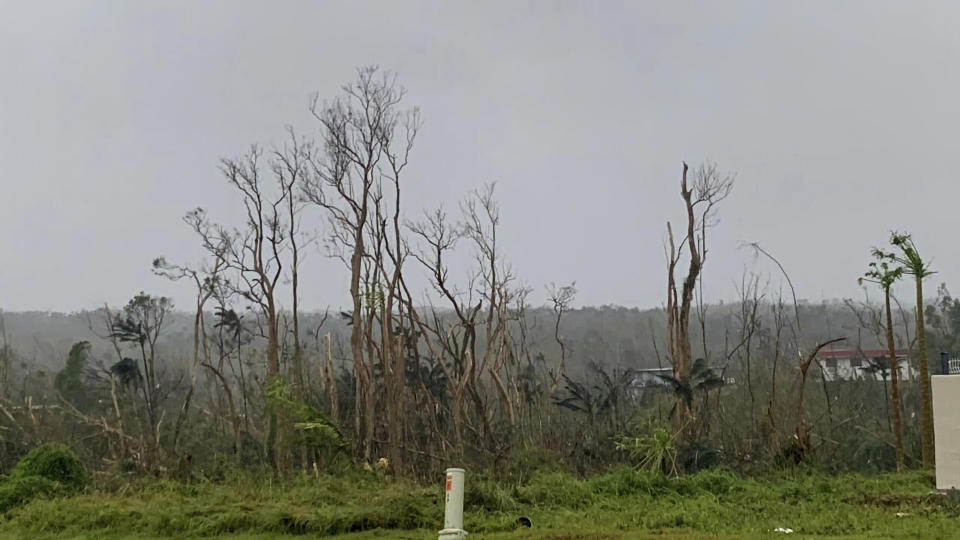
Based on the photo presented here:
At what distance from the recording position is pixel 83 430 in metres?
26.6

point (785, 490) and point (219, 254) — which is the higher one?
point (219, 254)

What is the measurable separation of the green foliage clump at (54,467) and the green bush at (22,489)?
0.29m

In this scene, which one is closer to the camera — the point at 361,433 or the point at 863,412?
the point at 361,433

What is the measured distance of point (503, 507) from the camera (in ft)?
39.9

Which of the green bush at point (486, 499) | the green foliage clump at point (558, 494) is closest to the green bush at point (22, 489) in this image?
the green bush at point (486, 499)

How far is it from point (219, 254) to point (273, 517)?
56.2 feet

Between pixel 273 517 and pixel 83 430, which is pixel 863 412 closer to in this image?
pixel 273 517

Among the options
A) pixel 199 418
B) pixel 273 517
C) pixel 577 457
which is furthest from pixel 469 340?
pixel 273 517

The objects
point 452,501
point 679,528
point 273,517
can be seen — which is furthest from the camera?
point 273,517

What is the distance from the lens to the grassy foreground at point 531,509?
1021cm

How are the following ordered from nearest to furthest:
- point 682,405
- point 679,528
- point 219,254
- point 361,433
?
point 679,528 < point 682,405 < point 361,433 < point 219,254

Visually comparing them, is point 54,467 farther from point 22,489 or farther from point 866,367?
point 866,367

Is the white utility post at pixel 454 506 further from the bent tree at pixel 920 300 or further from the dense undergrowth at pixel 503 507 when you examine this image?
the bent tree at pixel 920 300

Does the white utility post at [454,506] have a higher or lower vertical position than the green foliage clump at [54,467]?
higher
